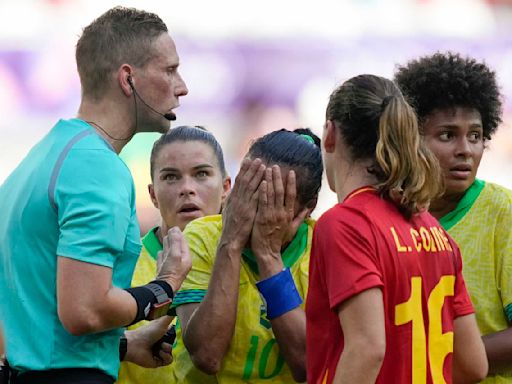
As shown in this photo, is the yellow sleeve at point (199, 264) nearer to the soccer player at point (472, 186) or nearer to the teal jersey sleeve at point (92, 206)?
the teal jersey sleeve at point (92, 206)

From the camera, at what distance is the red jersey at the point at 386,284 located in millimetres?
2768

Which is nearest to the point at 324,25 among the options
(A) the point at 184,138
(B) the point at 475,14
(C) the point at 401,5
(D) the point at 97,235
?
(C) the point at 401,5

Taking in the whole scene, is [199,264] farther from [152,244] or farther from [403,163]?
[403,163]

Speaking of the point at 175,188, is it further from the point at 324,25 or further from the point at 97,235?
the point at 324,25

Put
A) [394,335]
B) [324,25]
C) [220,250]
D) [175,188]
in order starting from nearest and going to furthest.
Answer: [394,335] → [220,250] → [175,188] → [324,25]

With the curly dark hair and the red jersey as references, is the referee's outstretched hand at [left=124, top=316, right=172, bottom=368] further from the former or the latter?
the curly dark hair

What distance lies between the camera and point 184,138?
451 cm

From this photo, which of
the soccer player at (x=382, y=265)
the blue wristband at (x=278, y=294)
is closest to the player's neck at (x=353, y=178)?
the soccer player at (x=382, y=265)

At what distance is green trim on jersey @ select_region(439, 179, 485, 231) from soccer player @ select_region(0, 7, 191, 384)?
1089mm

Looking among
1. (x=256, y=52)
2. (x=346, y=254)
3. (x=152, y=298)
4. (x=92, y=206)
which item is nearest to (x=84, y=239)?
(x=92, y=206)

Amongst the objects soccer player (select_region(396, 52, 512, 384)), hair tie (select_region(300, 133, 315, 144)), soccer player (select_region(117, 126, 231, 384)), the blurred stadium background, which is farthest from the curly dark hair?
the blurred stadium background

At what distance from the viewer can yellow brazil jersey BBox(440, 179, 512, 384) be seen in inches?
144

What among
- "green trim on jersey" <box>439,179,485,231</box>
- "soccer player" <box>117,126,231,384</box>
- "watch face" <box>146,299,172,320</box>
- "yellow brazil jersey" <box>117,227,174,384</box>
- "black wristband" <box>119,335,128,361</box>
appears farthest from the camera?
"soccer player" <box>117,126,231,384</box>

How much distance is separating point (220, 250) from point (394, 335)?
81 centimetres
